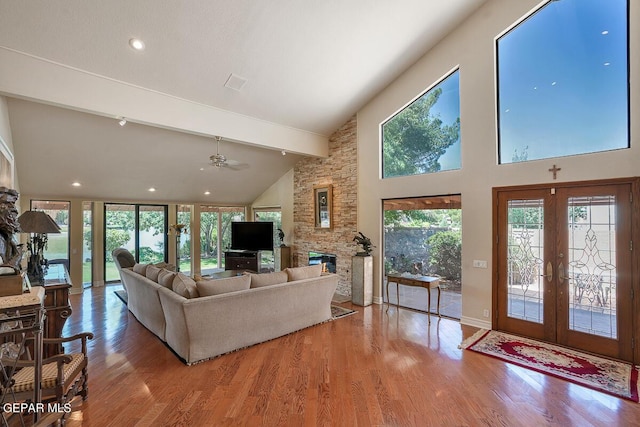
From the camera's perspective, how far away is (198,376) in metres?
3.16

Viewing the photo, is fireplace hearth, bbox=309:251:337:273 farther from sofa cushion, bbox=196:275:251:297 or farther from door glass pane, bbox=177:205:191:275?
door glass pane, bbox=177:205:191:275

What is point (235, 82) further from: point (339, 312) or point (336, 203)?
point (339, 312)

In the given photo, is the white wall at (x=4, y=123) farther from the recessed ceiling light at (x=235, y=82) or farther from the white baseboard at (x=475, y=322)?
the white baseboard at (x=475, y=322)

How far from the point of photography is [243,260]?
8531mm

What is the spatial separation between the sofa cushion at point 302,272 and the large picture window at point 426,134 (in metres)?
2.52

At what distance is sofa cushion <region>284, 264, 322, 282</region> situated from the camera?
4.45m

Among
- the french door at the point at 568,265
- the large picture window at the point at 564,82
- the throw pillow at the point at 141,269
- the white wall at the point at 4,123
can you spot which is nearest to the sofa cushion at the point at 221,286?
the throw pillow at the point at 141,269

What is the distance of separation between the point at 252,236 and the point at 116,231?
360 centimetres

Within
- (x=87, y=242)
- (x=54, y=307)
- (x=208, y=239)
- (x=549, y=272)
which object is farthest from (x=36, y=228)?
(x=549, y=272)

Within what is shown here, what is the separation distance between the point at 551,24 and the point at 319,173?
16.1 ft

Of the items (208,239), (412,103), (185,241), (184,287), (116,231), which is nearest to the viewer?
(184,287)

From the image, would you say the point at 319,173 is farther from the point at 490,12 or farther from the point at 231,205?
the point at 490,12

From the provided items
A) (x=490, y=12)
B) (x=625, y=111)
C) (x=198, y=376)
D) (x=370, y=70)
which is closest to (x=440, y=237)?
(x=625, y=111)

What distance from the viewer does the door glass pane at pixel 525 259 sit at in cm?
407
